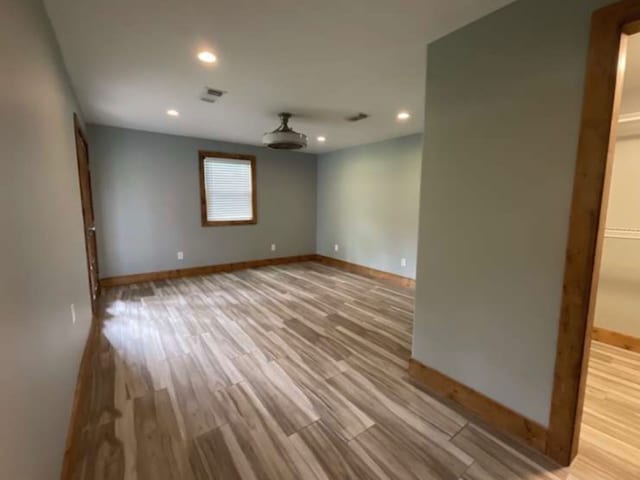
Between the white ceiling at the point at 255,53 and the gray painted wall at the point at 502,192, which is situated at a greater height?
the white ceiling at the point at 255,53

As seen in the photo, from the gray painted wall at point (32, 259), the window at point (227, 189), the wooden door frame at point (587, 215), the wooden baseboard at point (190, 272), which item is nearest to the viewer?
the gray painted wall at point (32, 259)

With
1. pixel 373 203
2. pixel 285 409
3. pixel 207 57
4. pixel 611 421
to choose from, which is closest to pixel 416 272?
pixel 285 409

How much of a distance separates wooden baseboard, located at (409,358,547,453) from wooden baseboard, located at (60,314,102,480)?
6.72 feet

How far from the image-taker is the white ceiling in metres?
1.64

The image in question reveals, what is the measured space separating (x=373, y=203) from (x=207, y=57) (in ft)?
11.8

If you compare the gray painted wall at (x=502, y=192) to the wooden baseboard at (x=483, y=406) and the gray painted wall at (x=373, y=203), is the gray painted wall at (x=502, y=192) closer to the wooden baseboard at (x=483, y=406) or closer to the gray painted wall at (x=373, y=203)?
the wooden baseboard at (x=483, y=406)

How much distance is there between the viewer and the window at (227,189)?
5.11m

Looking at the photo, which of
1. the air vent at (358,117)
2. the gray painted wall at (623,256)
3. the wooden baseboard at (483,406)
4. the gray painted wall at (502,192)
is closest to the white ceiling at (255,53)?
the air vent at (358,117)

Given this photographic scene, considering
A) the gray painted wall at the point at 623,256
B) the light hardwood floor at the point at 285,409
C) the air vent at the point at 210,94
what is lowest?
the light hardwood floor at the point at 285,409

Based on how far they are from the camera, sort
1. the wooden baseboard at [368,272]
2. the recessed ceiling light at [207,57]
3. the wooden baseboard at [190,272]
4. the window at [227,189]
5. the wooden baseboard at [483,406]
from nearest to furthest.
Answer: the wooden baseboard at [483,406]
the recessed ceiling light at [207,57]
the wooden baseboard at [190,272]
the wooden baseboard at [368,272]
the window at [227,189]

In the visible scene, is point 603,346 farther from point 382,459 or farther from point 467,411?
point 382,459

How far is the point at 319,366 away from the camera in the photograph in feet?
7.72

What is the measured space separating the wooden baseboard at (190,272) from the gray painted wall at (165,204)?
8cm

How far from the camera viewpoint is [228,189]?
5363mm
